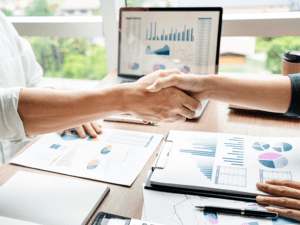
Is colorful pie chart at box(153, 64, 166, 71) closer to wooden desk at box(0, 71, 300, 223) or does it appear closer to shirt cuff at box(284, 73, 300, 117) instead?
wooden desk at box(0, 71, 300, 223)

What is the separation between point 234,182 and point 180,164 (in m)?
0.15

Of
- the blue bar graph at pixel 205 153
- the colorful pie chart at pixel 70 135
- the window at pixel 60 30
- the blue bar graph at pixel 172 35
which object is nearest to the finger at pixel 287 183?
the blue bar graph at pixel 205 153

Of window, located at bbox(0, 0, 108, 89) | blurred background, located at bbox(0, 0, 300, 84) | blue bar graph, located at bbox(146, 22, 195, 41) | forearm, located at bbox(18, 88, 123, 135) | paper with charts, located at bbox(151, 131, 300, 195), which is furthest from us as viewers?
window, located at bbox(0, 0, 108, 89)

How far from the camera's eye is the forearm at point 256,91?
0.81 metres

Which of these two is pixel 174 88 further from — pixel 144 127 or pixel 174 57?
pixel 174 57

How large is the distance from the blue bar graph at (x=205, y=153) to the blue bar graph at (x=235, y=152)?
0.04 meters

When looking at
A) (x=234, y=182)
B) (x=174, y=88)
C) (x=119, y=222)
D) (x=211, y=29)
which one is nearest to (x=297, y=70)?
(x=211, y=29)

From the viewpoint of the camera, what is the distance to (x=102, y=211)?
570mm

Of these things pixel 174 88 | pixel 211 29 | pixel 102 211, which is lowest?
pixel 102 211

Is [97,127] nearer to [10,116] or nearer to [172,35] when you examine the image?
[10,116]

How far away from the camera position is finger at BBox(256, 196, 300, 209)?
0.54 m

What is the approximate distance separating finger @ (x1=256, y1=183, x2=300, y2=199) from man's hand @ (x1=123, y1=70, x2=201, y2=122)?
0.38m

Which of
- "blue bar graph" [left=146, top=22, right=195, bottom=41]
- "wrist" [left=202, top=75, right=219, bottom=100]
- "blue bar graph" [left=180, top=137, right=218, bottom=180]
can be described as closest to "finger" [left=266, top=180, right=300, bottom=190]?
"blue bar graph" [left=180, top=137, right=218, bottom=180]

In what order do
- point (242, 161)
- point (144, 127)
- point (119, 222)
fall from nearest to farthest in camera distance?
point (119, 222)
point (242, 161)
point (144, 127)
